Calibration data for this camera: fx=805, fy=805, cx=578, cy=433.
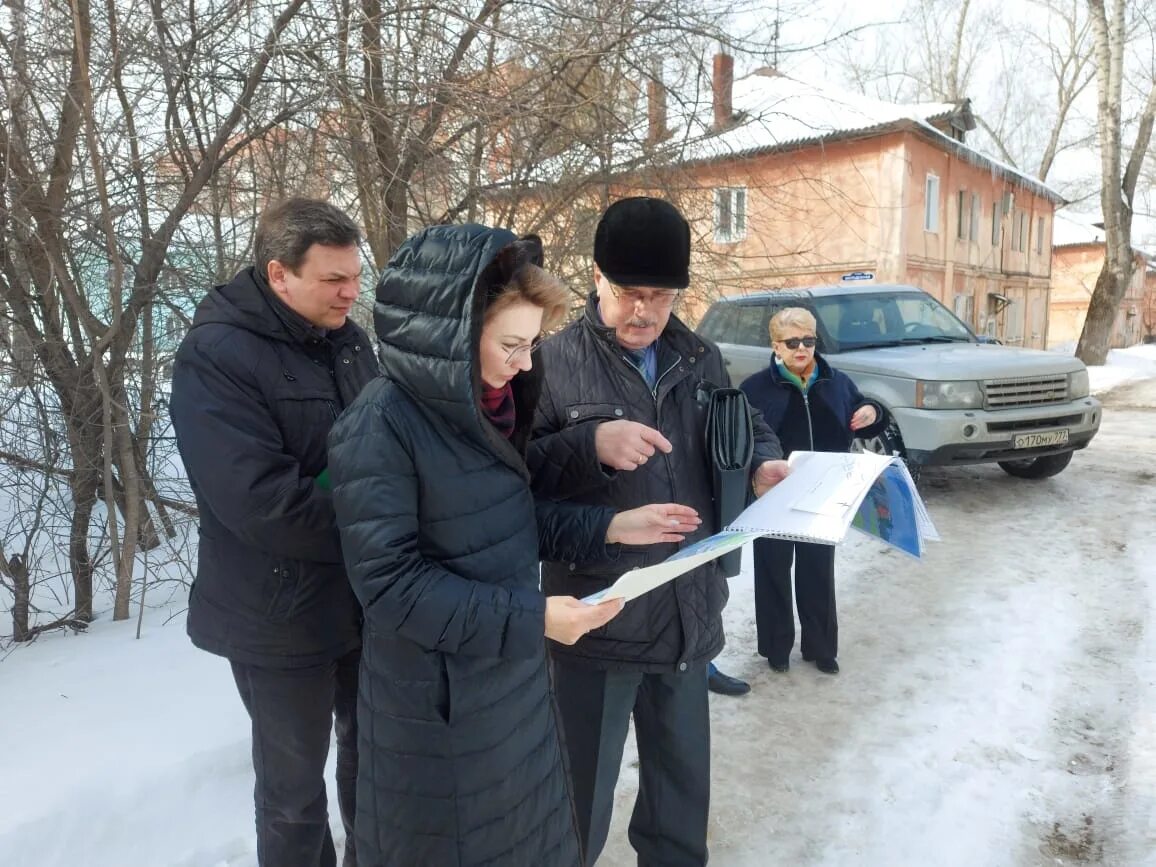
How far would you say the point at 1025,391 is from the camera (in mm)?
6590

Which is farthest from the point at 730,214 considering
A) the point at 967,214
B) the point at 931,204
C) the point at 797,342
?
the point at 967,214

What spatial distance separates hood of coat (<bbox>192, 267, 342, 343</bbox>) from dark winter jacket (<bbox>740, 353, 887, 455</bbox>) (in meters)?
2.46

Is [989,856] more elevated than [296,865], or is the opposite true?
[296,865]

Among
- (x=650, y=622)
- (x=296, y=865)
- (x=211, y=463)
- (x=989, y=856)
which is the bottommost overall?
(x=989, y=856)

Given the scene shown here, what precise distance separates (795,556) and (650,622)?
6.91ft

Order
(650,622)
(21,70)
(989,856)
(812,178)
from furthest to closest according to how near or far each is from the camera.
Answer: (812,178) < (21,70) < (989,856) < (650,622)

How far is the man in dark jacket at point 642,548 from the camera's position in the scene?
6.93 feet

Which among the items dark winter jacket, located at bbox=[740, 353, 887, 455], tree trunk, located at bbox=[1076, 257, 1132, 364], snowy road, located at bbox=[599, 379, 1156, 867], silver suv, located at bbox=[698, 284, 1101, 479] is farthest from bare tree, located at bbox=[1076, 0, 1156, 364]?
dark winter jacket, located at bbox=[740, 353, 887, 455]

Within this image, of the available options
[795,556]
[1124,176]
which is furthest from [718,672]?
[1124,176]

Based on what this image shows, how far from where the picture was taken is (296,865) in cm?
197

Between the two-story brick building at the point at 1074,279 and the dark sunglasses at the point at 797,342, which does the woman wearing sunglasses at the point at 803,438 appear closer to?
the dark sunglasses at the point at 797,342

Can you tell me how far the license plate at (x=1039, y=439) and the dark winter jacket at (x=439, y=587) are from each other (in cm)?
599

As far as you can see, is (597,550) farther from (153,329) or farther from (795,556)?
(153,329)

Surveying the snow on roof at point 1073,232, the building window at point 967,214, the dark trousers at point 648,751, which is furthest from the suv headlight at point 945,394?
the snow on roof at point 1073,232
